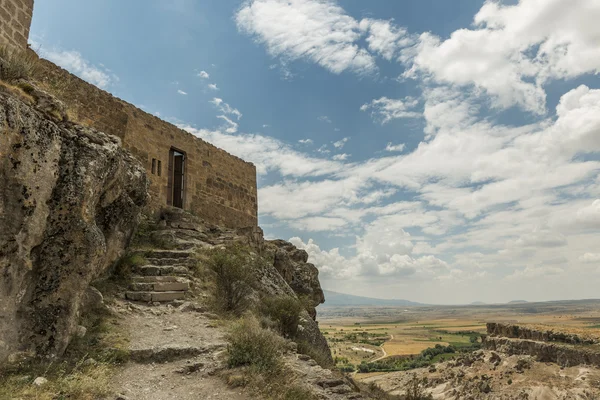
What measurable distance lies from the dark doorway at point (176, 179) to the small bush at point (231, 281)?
543cm

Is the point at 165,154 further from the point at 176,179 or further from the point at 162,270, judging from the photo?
the point at 162,270

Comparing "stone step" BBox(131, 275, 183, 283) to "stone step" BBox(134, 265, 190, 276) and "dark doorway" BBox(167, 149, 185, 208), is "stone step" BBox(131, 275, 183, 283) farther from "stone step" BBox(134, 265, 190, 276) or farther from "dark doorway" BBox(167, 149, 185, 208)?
"dark doorway" BBox(167, 149, 185, 208)

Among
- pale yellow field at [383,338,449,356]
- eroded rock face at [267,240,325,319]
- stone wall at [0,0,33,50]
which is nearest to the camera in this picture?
stone wall at [0,0,33,50]

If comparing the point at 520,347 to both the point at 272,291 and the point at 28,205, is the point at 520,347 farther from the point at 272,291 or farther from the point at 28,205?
the point at 28,205

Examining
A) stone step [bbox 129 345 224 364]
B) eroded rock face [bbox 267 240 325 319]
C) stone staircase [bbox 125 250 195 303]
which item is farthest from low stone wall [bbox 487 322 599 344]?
stone step [bbox 129 345 224 364]

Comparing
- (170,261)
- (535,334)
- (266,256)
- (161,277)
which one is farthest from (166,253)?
(535,334)

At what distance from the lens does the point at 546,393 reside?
3447cm

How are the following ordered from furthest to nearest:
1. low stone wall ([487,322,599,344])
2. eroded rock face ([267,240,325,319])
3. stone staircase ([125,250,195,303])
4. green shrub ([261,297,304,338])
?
low stone wall ([487,322,599,344])
eroded rock face ([267,240,325,319])
green shrub ([261,297,304,338])
stone staircase ([125,250,195,303])

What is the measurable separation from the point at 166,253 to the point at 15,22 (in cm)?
641

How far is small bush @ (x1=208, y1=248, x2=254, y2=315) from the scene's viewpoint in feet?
32.0

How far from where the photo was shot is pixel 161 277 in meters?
9.70

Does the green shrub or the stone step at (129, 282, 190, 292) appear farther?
the green shrub

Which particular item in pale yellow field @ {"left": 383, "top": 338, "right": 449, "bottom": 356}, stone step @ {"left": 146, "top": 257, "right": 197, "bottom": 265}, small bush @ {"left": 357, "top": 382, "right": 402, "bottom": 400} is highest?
stone step @ {"left": 146, "top": 257, "right": 197, "bottom": 265}

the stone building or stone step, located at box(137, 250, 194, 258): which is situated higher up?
the stone building
